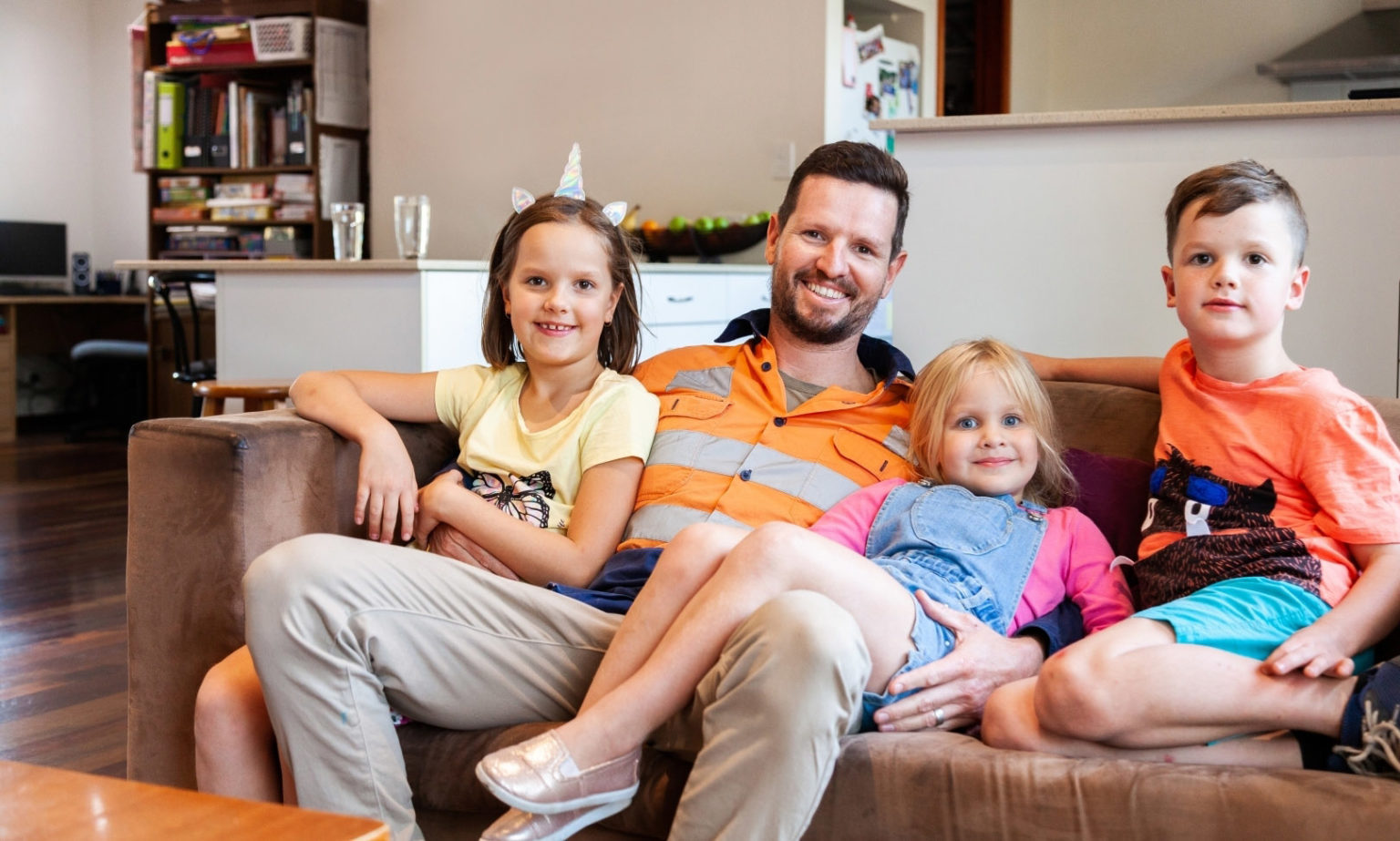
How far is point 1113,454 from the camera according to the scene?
1.85 metres

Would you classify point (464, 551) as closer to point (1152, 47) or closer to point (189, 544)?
point (189, 544)

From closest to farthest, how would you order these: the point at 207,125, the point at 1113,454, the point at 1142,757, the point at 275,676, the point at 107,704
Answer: the point at 1142,757
the point at 275,676
the point at 1113,454
the point at 107,704
the point at 207,125

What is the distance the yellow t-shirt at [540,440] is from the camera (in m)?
1.77

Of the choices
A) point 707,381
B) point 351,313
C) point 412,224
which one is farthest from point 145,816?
point 412,224

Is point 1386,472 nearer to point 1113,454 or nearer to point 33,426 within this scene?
point 1113,454

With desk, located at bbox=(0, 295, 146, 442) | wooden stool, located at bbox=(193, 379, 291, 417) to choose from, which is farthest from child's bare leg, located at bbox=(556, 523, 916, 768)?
desk, located at bbox=(0, 295, 146, 442)

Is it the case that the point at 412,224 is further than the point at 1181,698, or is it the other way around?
the point at 412,224

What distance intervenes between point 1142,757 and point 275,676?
925mm

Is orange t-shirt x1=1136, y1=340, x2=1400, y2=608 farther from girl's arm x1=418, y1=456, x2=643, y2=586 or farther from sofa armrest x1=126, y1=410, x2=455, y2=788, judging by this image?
sofa armrest x1=126, y1=410, x2=455, y2=788

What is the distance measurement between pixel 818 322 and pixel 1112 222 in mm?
896

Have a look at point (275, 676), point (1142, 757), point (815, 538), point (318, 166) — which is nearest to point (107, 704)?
point (275, 676)

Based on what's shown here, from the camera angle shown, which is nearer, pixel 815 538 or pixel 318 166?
pixel 815 538

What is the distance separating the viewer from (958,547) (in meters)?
1.60

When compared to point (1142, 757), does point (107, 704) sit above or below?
below
